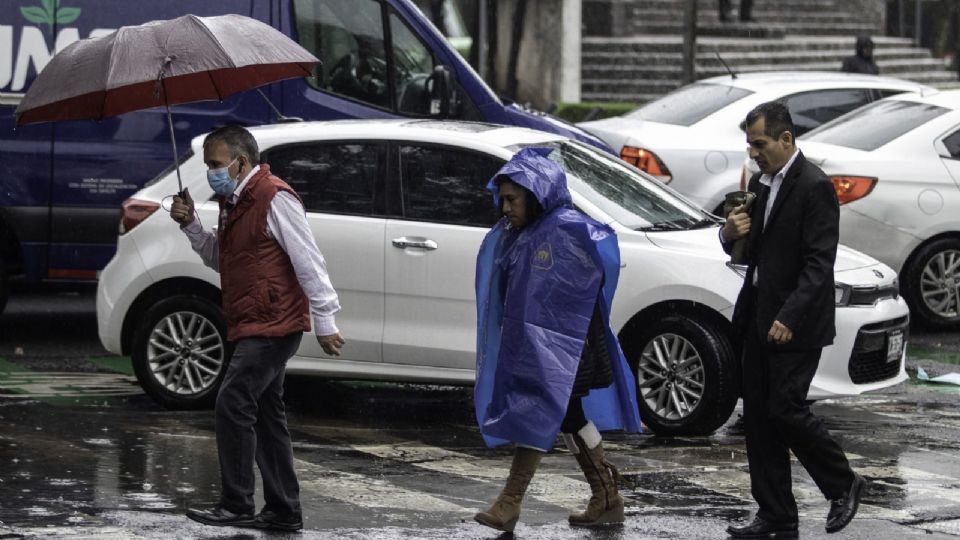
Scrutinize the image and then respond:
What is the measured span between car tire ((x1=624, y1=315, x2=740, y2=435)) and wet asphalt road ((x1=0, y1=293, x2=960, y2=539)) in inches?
5.0

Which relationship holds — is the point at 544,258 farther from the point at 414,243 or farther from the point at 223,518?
the point at 414,243

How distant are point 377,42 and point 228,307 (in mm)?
6438

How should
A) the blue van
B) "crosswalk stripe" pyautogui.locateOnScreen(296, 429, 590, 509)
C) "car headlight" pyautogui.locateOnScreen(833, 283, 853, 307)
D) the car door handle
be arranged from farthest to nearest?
the blue van → the car door handle → "car headlight" pyautogui.locateOnScreen(833, 283, 853, 307) → "crosswalk stripe" pyautogui.locateOnScreen(296, 429, 590, 509)

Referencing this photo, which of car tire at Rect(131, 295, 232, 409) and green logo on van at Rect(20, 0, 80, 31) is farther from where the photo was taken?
green logo on van at Rect(20, 0, 80, 31)

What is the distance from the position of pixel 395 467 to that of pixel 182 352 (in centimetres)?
205

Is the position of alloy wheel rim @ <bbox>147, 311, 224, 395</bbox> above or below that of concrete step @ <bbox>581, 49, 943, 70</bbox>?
below

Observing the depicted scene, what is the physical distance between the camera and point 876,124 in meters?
13.9

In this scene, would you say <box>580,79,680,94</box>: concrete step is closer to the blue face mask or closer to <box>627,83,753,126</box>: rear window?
<box>627,83,753,126</box>: rear window

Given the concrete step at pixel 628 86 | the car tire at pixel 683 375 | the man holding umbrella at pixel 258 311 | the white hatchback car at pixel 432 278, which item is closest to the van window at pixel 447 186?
the white hatchback car at pixel 432 278

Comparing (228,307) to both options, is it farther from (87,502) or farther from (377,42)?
(377,42)

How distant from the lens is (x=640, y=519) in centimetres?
765

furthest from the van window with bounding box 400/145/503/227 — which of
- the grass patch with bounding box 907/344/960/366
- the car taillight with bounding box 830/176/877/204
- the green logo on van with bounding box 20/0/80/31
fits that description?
the car taillight with bounding box 830/176/877/204

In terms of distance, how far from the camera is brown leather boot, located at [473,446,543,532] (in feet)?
23.8

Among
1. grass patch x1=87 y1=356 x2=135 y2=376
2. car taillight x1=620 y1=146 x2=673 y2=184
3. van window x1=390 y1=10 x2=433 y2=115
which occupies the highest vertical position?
van window x1=390 y1=10 x2=433 y2=115
